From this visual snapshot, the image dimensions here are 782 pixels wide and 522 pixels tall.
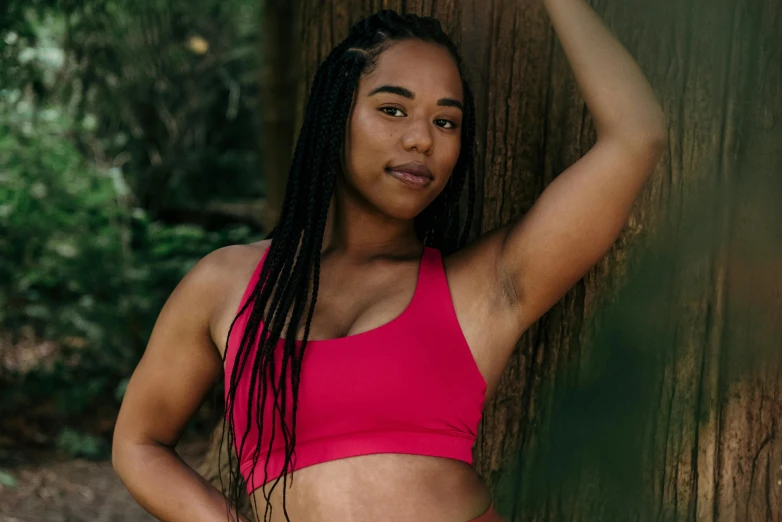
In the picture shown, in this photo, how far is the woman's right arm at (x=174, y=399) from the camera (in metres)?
2.34

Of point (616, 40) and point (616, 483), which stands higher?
point (616, 40)

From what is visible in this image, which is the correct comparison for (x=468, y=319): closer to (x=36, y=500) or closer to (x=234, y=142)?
(x=36, y=500)

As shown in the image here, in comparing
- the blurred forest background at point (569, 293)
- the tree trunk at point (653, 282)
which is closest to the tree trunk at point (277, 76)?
the blurred forest background at point (569, 293)

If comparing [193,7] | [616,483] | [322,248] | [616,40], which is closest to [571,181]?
[616,40]

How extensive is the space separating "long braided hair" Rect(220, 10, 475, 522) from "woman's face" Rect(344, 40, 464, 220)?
1.7 inches

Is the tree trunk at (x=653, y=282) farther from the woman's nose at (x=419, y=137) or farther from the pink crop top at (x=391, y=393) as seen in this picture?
the woman's nose at (x=419, y=137)

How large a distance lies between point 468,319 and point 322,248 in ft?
1.60

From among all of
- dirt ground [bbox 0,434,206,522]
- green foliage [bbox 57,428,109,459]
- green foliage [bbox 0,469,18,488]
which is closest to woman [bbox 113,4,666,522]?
dirt ground [bbox 0,434,206,522]

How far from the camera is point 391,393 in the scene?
2051 millimetres

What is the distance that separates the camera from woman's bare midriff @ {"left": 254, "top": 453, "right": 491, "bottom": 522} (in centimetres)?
202

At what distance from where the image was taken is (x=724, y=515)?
2023mm

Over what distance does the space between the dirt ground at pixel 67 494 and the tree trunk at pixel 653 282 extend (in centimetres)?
304

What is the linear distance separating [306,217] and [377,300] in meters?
0.30

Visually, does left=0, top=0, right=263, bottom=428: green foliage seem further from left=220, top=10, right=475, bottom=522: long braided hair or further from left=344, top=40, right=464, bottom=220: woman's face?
left=344, top=40, right=464, bottom=220: woman's face
